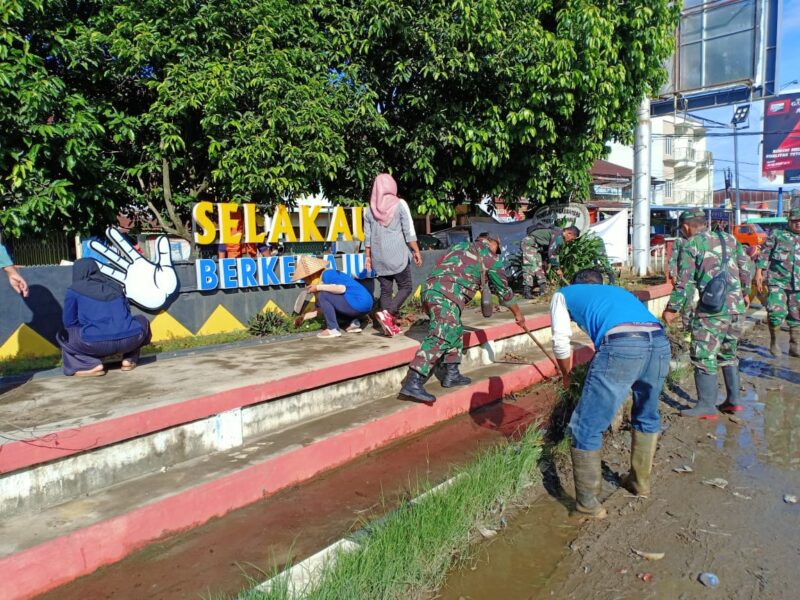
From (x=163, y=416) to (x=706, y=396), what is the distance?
4467mm

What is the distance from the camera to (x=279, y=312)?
7699mm

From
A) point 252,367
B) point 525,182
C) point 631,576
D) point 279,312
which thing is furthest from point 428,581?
point 525,182

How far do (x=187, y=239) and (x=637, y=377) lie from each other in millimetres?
6161

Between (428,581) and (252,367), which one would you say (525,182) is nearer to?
(252,367)

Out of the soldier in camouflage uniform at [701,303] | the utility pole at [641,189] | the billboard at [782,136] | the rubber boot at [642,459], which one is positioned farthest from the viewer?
the billboard at [782,136]

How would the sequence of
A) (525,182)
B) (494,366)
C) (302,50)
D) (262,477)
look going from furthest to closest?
1. (525,182)
2. (302,50)
3. (494,366)
4. (262,477)

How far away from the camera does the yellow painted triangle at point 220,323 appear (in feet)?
23.2

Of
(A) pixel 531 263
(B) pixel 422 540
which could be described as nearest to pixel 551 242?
(A) pixel 531 263

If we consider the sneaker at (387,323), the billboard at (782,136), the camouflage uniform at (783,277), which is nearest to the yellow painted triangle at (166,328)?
the sneaker at (387,323)

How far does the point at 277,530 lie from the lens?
337cm

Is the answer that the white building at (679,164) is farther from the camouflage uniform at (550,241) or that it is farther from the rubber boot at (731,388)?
the rubber boot at (731,388)

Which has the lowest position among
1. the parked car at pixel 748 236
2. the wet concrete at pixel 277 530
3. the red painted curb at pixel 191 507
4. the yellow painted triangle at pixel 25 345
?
the wet concrete at pixel 277 530

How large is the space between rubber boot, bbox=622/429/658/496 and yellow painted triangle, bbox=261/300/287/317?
5.02 m

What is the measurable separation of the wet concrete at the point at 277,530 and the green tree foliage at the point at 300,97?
4074mm
